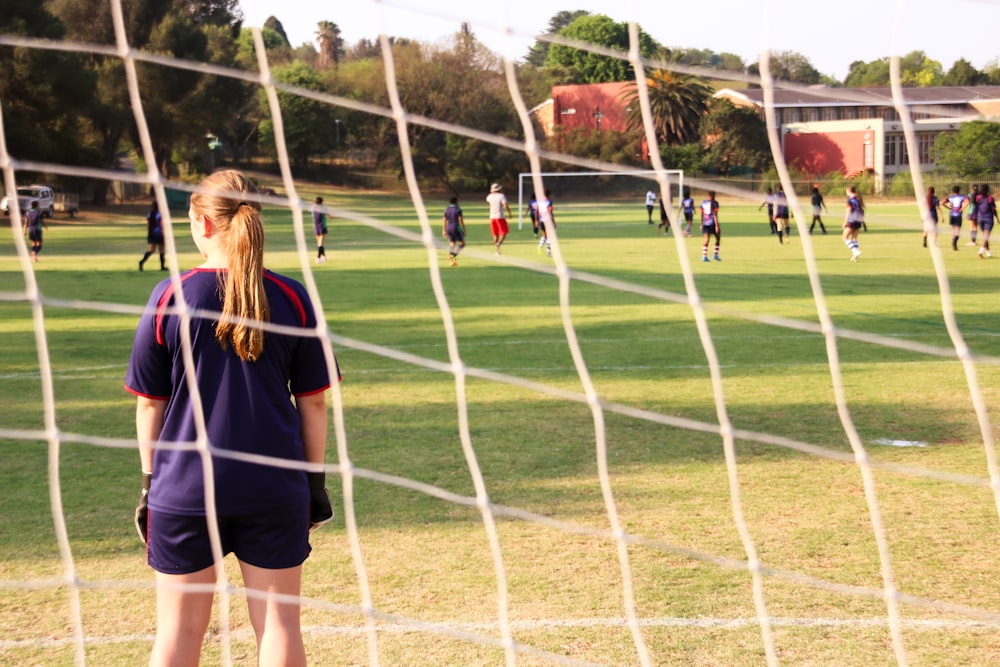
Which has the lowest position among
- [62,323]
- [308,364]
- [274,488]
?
[62,323]

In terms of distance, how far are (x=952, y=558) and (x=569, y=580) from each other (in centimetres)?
182

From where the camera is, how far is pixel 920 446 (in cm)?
750

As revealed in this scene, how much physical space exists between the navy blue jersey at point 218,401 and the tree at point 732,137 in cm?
5701

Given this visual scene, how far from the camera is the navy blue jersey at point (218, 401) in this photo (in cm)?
334

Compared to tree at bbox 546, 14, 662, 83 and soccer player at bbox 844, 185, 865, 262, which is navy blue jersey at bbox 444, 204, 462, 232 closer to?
soccer player at bbox 844, 185, 865, 262

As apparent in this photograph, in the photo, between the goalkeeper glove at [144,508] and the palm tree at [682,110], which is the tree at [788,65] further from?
Result: the palm tree at [682,110]

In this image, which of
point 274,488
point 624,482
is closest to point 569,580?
point 624,482

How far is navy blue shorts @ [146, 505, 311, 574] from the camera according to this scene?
3385 millimetres

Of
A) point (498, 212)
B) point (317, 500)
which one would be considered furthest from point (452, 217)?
point (317, 500)

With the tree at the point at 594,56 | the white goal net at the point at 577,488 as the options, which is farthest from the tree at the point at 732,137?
the white goal net at the point at 577,488

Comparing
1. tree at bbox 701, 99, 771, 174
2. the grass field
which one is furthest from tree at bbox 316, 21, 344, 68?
the grass field

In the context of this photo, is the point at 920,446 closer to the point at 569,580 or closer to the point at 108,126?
the point at 569,580

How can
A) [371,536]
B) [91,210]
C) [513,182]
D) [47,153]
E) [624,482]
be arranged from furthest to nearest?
1. [513,182]
2. [91,210]
3. [47,153]
4. [624,482]
5. [371,536]

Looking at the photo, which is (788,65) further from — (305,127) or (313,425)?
(305,127)
